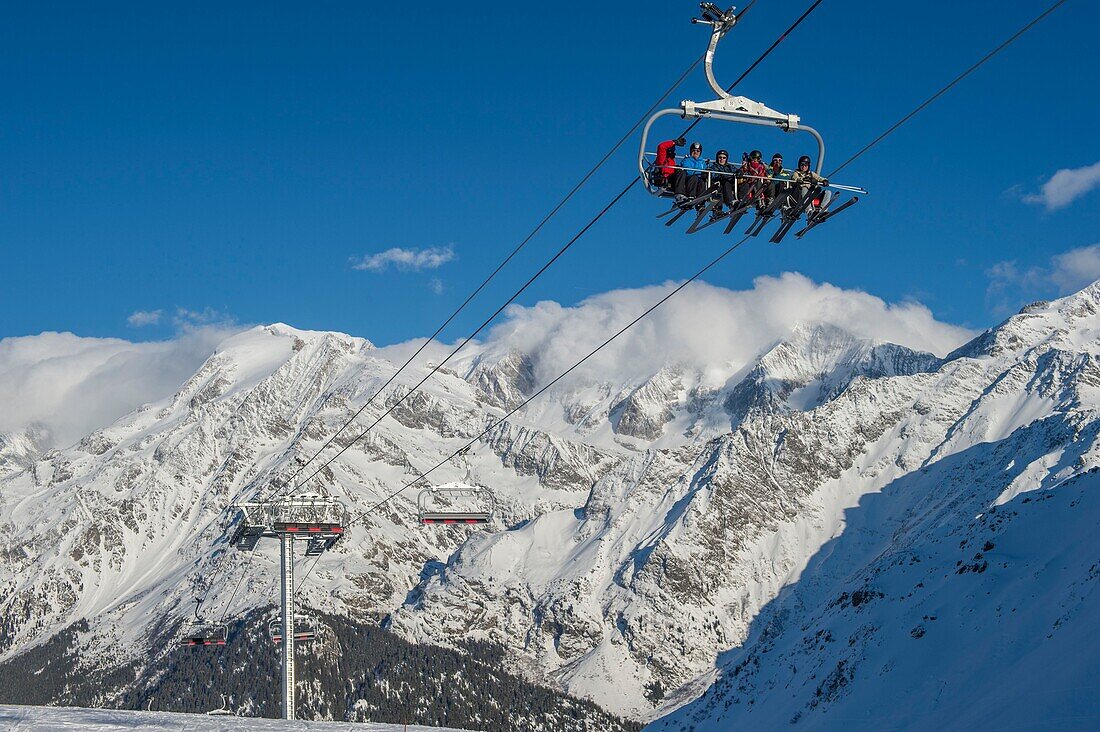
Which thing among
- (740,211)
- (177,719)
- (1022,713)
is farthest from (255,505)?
(1022,713)

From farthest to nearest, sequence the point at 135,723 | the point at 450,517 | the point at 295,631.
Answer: the point at 450,517
the point at 295,631
the point at 135,723

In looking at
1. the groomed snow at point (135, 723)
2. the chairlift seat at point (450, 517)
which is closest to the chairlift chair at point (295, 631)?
the chairlift seat at point (450, 517)

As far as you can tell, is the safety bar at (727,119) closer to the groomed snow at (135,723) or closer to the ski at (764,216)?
the ski at (764,216)

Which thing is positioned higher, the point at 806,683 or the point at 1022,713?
the point at 806,683

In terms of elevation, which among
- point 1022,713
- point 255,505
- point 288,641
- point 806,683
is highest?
point 255,505

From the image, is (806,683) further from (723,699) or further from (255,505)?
(255,505)

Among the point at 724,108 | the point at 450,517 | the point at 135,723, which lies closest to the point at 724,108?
the point at 724,108

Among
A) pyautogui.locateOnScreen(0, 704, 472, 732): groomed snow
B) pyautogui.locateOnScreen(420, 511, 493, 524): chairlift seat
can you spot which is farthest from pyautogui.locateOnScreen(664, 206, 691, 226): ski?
pyautogui.locateOnScreen(420, 511, 493, 524): chairlift seat

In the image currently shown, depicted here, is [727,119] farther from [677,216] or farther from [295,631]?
[295,631]
